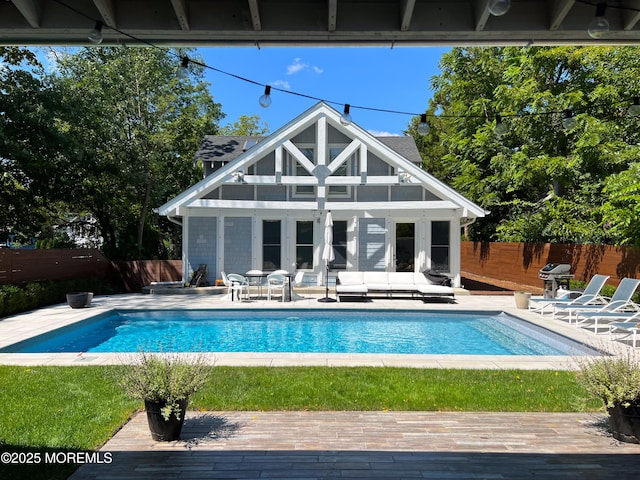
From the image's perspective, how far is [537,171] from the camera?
55.7ft

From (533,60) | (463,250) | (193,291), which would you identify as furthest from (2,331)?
(463,250)

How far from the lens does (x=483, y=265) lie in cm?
2241

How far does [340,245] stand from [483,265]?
32.9 feet

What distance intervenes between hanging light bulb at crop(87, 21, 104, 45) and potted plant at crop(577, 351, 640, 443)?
17.6 feet

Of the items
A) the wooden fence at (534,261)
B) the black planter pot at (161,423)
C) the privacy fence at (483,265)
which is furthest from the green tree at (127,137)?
the wooden fence at (534,261)

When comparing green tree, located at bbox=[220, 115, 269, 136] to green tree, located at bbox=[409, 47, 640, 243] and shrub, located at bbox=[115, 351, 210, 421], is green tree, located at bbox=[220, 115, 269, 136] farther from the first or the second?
shrub, located at bbox=[115, 351, 210, 421]

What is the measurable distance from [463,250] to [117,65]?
21.0 meters

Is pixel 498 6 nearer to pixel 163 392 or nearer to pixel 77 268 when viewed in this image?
pixel 163 392

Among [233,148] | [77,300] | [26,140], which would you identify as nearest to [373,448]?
[77,300]

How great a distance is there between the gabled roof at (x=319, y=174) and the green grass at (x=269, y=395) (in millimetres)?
10038

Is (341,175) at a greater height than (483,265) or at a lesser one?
greater

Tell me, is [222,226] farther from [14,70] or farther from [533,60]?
[533,60]

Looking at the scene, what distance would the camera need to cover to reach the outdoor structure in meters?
15.9

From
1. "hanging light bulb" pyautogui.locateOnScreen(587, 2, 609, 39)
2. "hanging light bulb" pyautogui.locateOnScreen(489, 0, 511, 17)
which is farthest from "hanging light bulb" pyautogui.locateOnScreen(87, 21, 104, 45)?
"hanging light bulb" pyautogui.locateOnScreen(587, 2, 609, 39)
